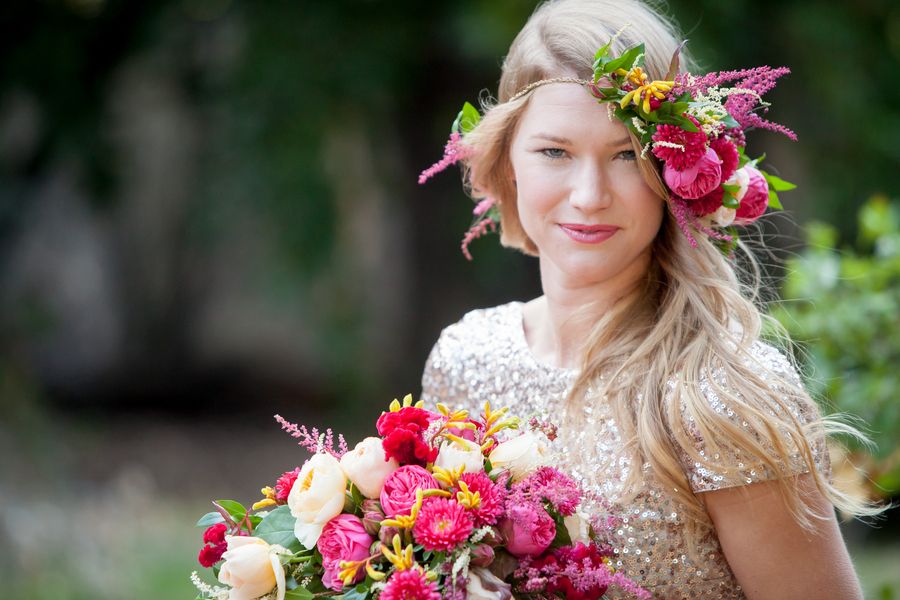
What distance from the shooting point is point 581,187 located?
91.1 inches

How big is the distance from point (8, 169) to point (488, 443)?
21.9 ft

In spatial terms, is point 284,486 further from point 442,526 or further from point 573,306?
point 573,306

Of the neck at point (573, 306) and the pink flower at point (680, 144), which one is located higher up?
the pink flower at point (680, 144)

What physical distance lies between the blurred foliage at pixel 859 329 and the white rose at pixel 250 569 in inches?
81.9

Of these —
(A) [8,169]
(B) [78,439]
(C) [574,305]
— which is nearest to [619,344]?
(C) [574,305]

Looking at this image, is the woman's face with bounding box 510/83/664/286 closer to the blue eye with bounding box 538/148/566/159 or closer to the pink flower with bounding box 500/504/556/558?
the blue eye with bounding box 538/148/566/159

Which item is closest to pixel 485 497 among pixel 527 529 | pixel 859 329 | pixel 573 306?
pixel 527 529

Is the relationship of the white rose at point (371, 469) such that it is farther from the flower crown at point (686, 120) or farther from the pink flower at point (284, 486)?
the flower crown at point (686, 120)

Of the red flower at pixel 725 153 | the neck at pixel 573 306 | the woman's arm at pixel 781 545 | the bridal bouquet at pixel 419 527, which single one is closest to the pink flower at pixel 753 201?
the red flower at pixel 725 153

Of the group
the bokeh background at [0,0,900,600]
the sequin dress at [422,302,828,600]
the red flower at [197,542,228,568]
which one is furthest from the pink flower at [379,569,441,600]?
the bokeh background at [0,0,900,600]

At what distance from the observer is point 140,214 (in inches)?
388

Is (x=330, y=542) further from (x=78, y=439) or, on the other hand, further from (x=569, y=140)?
(x=78, y=439)

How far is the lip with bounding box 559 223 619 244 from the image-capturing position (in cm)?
238

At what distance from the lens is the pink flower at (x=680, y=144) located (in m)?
2.25
